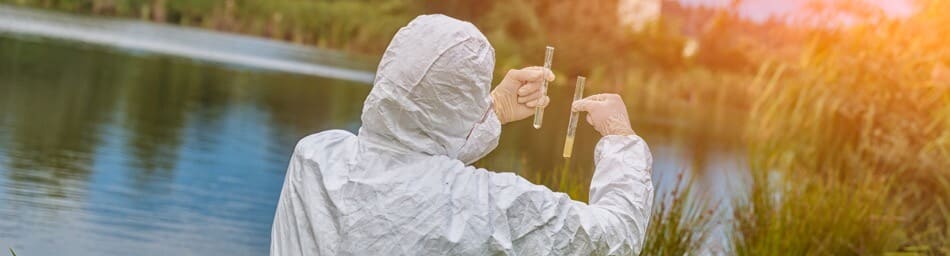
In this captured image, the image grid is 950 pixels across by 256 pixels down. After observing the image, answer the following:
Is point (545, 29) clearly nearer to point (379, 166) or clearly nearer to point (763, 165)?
point (763, 165)

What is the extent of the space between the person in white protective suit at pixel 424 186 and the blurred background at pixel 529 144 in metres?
2.21

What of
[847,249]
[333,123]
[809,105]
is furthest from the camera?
[333,123]

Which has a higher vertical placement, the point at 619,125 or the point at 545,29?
the point at 619,125

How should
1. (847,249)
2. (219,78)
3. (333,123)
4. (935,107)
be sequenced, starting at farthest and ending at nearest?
(219,78) < (333,123) < (935,107) < (847,249)

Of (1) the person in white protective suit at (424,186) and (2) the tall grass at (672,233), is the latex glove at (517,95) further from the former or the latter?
(2) the tall grass at (672,233)

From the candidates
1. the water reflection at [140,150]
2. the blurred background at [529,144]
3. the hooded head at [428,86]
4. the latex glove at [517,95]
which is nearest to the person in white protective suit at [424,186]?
the hooded head at [428,86]

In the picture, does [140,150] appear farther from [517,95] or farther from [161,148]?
[517,95]

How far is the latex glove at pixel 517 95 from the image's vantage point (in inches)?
83.5

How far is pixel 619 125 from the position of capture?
2.16m

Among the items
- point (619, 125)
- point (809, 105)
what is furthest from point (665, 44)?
point (619, 125)

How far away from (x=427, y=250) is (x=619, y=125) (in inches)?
17.4

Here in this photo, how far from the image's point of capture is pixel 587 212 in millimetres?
1954

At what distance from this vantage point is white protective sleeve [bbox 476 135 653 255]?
6.24ft

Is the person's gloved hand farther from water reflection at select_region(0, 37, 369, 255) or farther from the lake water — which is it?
water reflection at select_region(0, 37, 369, 255)
